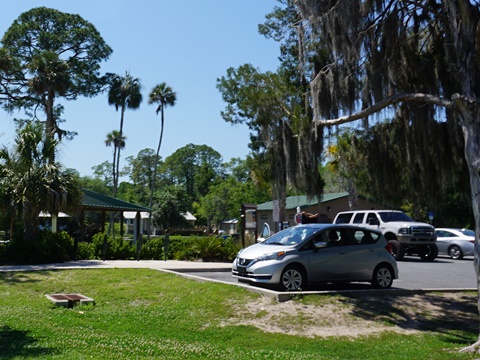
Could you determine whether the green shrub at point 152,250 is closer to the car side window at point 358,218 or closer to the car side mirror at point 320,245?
the car side window at point 358,218

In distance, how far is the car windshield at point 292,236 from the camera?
1397 centimetres

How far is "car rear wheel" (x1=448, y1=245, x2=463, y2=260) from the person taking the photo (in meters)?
28.8

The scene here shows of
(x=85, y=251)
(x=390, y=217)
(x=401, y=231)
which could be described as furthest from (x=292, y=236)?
(x=390, y=217)

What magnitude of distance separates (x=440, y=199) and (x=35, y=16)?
39.7m

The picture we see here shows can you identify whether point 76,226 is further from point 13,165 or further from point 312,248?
point 312,248

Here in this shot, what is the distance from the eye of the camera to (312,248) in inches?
542

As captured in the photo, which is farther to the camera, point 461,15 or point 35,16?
point 35,16

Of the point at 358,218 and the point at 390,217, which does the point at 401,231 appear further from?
the point at 358,218

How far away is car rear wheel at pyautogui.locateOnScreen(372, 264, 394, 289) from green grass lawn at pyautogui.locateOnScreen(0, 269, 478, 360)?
98.9 inches

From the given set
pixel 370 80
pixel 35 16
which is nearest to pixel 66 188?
pixel 370 80

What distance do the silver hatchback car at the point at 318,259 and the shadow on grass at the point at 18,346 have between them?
5873 mm

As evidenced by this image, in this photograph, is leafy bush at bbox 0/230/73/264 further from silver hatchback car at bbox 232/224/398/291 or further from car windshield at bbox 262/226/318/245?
car windshield at bbox 262/226/318/245

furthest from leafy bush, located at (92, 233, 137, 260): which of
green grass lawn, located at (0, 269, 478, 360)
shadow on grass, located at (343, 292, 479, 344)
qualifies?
shadow on grass, located at (343, 292, 479, 344)

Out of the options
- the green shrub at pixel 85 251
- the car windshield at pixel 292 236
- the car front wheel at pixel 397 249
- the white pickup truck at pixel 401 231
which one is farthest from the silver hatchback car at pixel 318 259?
the white pickup truck at pixel 401 231
